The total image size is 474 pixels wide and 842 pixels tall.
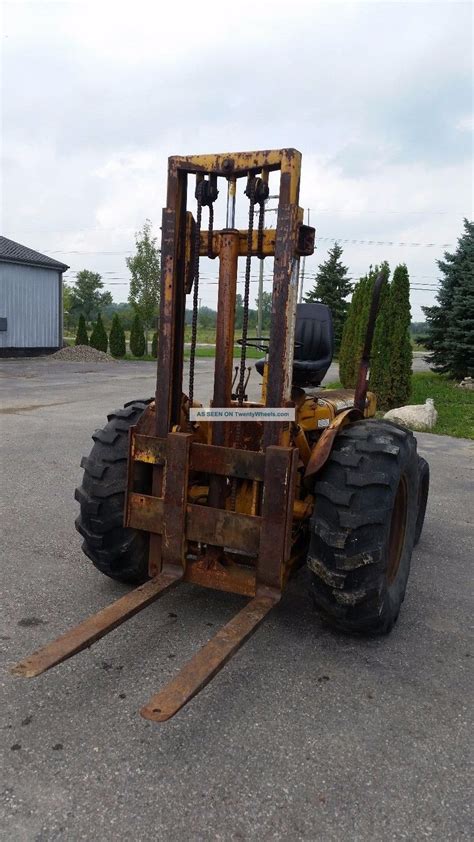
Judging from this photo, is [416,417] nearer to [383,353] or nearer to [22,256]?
[383,353]

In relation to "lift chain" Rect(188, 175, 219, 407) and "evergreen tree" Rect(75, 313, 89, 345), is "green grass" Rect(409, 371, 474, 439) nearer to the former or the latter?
"lift chain" Rect(188, 175, 219, 407)

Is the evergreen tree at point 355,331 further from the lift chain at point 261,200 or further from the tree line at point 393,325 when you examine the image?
the lift chain at point 261,200

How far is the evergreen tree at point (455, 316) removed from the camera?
19.9 metres

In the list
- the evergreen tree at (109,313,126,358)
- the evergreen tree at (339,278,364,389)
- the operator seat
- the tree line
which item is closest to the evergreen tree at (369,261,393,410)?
the tree line

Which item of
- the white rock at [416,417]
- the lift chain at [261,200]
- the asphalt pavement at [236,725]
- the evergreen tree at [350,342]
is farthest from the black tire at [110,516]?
the evergreen tree at [350,342]

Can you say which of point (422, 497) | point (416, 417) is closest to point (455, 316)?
point (416, 417)

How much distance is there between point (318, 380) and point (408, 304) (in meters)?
10.6

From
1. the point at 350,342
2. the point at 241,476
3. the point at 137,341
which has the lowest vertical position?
the point at 137,341

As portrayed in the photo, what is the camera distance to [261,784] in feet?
7.75

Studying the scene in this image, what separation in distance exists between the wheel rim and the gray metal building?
85.4 feet

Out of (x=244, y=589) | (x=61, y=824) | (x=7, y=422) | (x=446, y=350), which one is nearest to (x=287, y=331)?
(x=244, y=589)

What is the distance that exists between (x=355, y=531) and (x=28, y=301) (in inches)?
1086

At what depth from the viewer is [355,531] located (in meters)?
3.19

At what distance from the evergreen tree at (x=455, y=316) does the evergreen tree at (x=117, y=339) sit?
56.9 feet
